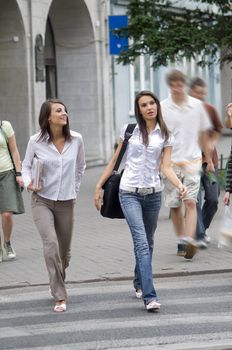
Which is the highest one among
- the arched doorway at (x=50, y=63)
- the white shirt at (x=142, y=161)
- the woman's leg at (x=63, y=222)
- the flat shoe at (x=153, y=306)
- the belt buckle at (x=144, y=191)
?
the arched doorway at (x=50, y=63)

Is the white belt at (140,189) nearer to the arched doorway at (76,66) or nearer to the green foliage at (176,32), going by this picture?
the green foliage at (176,32)

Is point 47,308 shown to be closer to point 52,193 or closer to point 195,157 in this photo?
point 52,193

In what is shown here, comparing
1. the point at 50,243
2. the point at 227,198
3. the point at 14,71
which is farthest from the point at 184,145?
the point at 14,71

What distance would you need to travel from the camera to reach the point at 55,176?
31.6ft

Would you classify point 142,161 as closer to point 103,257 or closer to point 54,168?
point 54,168

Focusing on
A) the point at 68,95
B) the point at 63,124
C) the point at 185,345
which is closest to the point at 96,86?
the point at 68,95

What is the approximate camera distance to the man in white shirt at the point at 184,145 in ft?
38.6

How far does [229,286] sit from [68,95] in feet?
64.7

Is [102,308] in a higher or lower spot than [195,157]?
lower

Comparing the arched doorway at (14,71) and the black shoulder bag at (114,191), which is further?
the arched doorway at (14,71)

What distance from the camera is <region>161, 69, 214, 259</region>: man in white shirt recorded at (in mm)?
11758

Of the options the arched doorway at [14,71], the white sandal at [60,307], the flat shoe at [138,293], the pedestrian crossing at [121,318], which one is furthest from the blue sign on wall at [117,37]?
the white sandal at [60,307]

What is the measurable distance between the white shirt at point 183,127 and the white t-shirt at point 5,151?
5.68 ft

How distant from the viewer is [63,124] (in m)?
9.65
